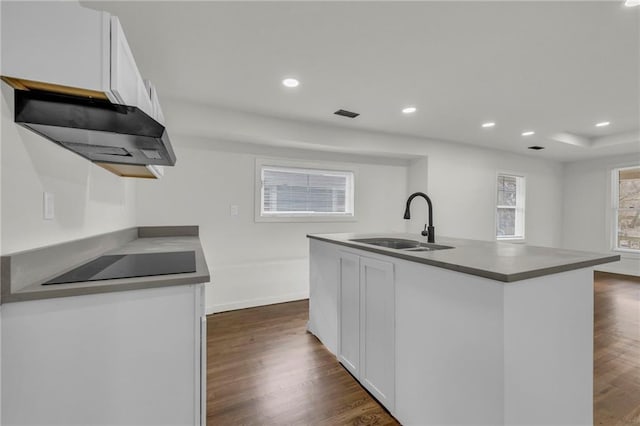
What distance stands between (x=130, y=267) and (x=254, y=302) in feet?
7.83

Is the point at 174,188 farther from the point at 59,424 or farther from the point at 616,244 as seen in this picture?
the point at 616,244

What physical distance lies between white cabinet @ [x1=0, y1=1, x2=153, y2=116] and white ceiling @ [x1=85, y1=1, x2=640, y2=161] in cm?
89

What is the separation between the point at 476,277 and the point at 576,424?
88 centimetres

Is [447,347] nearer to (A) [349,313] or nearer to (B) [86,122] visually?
(A) [349,313]

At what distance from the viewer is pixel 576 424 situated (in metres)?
1.26

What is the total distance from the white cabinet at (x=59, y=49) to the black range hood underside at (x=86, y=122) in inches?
2.8

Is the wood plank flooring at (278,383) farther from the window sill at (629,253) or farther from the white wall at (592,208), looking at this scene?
the white wall at (592,208)

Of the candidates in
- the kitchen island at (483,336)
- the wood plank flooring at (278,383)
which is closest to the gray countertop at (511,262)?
the kitchen island at (483,336)

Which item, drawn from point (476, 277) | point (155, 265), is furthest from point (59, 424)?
point (476, 277)

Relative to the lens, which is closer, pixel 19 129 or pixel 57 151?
pixel 19 129

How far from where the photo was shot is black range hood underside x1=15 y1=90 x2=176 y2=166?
3.14ft

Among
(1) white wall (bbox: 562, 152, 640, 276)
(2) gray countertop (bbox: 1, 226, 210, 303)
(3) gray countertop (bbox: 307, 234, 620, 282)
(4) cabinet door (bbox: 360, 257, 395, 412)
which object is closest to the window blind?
(4) cabinet door (bbox: 360, 257, 395, 412)

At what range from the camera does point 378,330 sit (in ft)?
5.56

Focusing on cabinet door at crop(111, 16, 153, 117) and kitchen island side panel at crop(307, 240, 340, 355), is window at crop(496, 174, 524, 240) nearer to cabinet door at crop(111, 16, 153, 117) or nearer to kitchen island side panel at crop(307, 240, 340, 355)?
kitchen island side panel at crop(307, 240, 340, 355)
